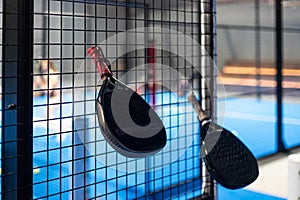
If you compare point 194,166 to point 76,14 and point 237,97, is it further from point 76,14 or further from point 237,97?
point 237,97

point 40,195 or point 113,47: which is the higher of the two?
point 113,47

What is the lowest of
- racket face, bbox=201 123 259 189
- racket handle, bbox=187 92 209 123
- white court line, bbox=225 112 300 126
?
white court line, bbox=225 112 300 126

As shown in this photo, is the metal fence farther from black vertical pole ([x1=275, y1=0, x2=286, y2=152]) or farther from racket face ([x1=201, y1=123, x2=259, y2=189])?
black vertical pole ([x1=275, y1=0, x2=286, y2=152])

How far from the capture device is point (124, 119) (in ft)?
2.47

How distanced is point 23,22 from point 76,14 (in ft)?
0.38

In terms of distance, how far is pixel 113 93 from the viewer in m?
0.76

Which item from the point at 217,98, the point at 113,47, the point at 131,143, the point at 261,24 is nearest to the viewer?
the point at 131,143

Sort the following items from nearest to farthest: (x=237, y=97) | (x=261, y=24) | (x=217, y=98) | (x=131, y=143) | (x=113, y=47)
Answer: (x=131, y=143)
(x=113, y=47)
(x=217, y=98)
(x=261, y=24)
(x=237, y=97)

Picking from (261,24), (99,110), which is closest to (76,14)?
(99,110)

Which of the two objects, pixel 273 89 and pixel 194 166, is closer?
pixel 194 166

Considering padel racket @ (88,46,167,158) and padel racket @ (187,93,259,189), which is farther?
padel racket @ (187,93,259,189)

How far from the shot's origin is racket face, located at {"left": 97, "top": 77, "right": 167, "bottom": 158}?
2.43ft

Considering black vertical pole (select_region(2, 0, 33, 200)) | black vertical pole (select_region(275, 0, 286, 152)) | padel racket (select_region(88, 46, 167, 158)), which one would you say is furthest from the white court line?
black vertical pole (select_region(2, 0, 33, 200))

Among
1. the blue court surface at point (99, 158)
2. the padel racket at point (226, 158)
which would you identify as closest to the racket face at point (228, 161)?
the padel racket at point (226, 158)
